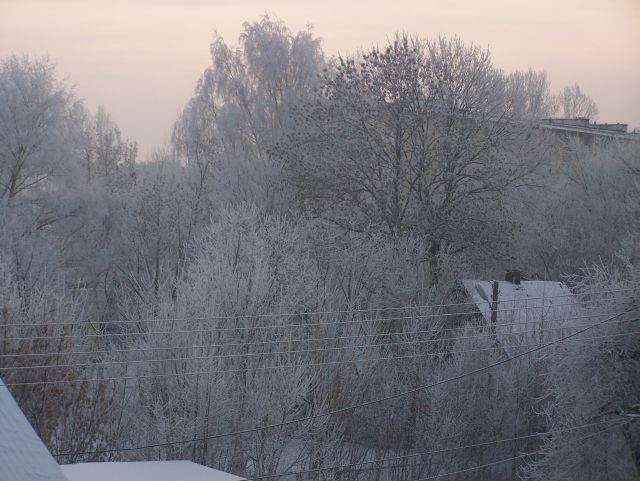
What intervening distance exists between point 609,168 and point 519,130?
539 cm

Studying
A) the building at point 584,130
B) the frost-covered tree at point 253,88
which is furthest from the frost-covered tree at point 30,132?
the building at point 584,130

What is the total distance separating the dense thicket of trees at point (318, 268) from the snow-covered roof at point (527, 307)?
1.87 ft

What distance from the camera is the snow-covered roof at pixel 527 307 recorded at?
19000mm

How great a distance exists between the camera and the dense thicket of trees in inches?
628

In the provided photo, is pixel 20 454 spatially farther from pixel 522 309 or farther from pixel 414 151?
pixel 414 151

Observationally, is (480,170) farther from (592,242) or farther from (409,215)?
(592,242)

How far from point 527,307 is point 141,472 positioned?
410 inches

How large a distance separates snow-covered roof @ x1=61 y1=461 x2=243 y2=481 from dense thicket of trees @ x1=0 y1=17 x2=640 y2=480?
323 centimetres

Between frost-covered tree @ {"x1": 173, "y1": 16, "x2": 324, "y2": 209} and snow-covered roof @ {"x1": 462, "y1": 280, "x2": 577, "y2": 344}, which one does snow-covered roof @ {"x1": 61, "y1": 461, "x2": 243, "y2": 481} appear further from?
frost-covered tree @ {"x1": 173, "y1": 16, "x2": 324, "y2": 209}

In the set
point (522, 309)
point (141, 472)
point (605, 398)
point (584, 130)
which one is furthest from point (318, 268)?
point (584, 130)

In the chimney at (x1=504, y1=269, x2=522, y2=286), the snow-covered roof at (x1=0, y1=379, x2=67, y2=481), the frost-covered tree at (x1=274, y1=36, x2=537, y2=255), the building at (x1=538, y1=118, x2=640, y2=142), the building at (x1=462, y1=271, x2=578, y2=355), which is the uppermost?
the building at (x1=538, y1=118, x2=640, y2=142)

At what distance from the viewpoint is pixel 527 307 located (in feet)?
58.5

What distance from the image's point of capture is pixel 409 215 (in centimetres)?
2819

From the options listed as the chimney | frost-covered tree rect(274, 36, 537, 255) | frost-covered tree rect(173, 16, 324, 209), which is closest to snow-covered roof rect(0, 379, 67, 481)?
the chimney
